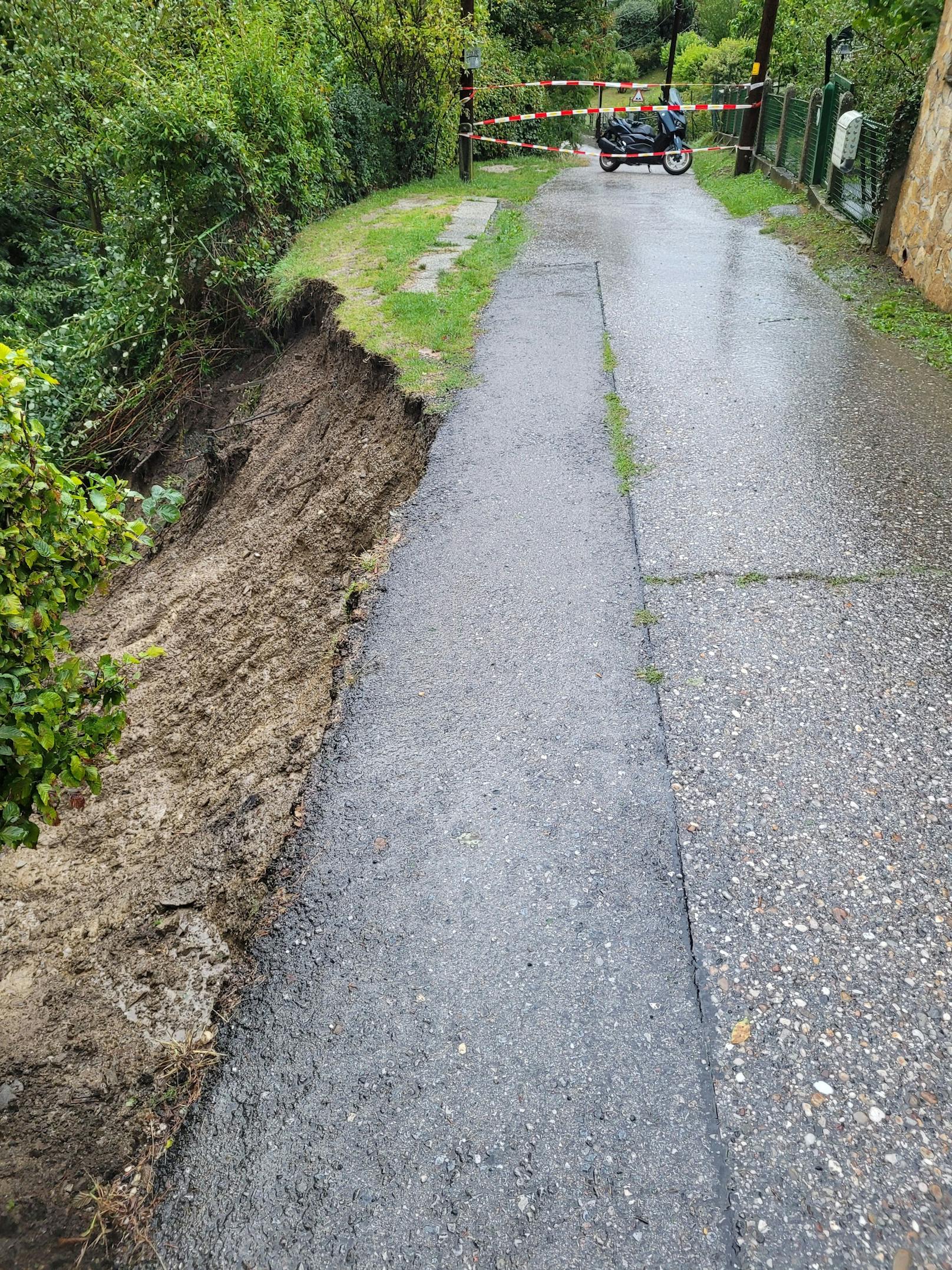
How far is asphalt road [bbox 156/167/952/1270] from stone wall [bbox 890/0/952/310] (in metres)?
3.61

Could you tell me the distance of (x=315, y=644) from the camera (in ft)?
14.0

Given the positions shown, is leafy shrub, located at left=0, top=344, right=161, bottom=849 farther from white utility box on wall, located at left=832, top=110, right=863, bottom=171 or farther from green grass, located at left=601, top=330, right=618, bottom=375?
white utility box on wall, located at left=832, top=110, right=863, bottom=171

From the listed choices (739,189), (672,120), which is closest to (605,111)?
(672,120)

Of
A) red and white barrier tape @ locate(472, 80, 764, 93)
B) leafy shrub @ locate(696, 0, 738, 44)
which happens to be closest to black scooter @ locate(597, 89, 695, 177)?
red and white barrier tape @ locate(472, 80, 764, 93)

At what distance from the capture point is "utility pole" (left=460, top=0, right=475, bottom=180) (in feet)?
48.6

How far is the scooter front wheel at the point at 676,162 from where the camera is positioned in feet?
63.6

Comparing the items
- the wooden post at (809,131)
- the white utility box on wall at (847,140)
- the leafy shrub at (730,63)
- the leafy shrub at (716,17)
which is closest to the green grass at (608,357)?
the white utility box on wall at (847,140)

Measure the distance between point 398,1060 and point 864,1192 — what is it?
1.14 meters

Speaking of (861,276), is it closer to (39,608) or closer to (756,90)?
(39,608)

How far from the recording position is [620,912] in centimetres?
260

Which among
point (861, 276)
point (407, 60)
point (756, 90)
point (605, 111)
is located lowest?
point (861, 276)

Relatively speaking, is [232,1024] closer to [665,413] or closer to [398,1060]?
[398,1060]

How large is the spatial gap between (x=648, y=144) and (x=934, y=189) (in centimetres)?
1456

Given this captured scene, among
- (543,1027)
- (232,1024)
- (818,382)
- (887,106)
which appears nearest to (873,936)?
(543,1027)
